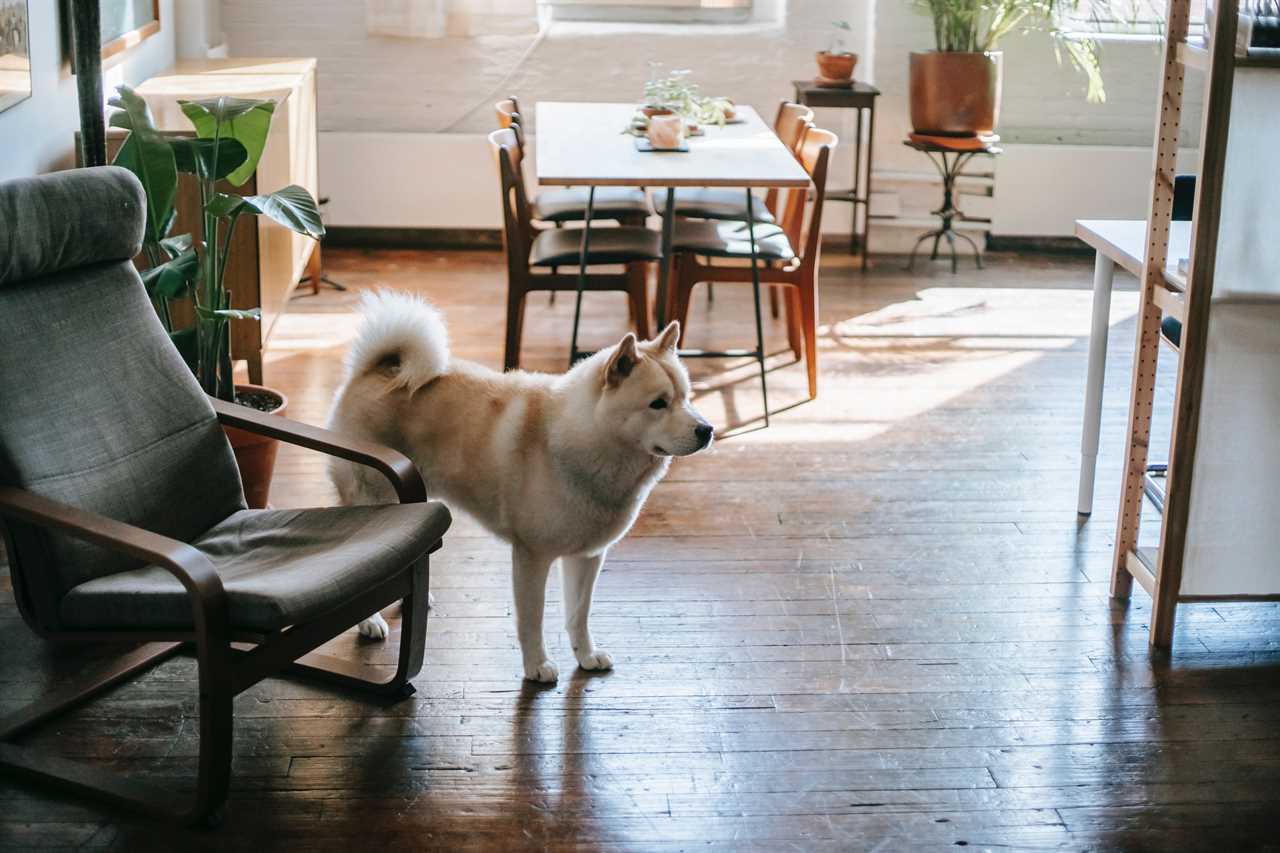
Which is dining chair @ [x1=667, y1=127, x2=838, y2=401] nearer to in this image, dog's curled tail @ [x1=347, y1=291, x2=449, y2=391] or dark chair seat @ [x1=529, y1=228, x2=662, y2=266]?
dark chair seat @ [x1=529, y1=228, x2=662, y2=266]

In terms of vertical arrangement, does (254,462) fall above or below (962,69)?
below

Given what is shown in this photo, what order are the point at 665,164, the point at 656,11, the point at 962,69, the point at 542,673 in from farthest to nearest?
the point at 656,11
the point at 962,69
the point at 665,164
the point at 542,673

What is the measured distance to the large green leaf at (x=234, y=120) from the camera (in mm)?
3576

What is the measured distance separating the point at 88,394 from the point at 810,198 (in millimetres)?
3244

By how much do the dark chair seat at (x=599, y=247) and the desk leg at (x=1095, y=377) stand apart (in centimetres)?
154

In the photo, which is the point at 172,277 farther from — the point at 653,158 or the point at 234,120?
the point at 653,158

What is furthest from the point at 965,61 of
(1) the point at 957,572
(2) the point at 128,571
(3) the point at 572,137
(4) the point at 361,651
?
(2) the point at 128,571

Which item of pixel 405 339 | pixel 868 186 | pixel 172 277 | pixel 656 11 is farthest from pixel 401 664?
pixel 656 11

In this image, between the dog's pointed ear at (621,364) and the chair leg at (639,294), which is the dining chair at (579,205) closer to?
the chair leg at (639,294)

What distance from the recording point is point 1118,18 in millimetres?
7211

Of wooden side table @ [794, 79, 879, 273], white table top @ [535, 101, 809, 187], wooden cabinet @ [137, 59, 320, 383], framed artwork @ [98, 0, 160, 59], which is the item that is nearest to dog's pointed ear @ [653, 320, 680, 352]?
white table top @ [535, 101, 809, 187]

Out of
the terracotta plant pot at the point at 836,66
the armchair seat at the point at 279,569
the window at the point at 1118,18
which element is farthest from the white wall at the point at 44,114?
the window at the point at 1118,18

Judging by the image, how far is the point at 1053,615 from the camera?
3.48m

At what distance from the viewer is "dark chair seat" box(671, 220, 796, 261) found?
496cm
